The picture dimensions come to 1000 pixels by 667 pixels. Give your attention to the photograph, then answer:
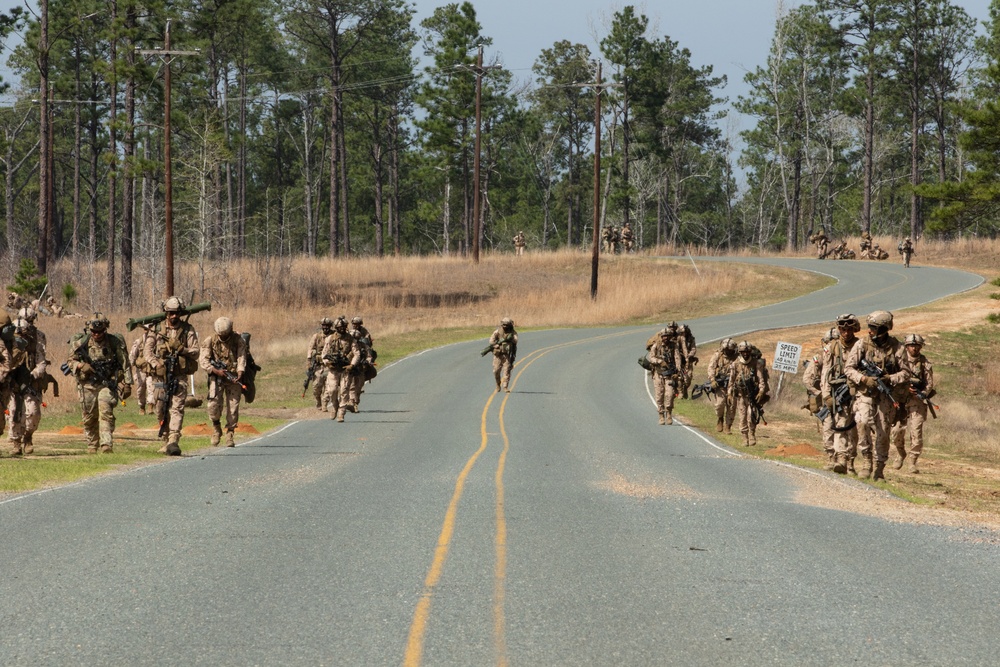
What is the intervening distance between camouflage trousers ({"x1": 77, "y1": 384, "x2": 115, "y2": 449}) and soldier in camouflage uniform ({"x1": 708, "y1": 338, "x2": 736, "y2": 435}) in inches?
424

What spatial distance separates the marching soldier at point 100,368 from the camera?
628 inches

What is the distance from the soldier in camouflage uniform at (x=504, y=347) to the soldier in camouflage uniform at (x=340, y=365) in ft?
19.1

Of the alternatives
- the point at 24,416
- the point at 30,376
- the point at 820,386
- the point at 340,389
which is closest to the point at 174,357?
the point at 30,376

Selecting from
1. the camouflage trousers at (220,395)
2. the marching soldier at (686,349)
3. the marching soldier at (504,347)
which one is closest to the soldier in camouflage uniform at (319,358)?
the camouflage trousers at (220,395)

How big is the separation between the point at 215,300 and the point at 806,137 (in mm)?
49005

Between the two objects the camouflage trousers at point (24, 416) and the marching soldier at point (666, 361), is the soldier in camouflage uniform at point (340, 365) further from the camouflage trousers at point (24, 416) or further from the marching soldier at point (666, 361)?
the camouflage trousers at point (24, 416)

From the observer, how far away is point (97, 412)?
1659 centimetres

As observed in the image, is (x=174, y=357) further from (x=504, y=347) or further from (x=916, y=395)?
(x=504, y=347)

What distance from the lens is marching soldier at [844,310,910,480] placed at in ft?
47.0

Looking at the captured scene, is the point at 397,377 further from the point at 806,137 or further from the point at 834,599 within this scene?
the point at 806,137

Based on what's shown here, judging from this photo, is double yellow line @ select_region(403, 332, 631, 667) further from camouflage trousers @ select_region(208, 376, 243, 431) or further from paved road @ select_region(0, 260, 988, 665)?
camouflage trousers @ select_region(208, 376, 243, 431)

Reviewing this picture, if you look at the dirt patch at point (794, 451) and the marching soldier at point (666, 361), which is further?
the marching soldier at point (666, 361)

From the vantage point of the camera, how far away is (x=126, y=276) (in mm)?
46750

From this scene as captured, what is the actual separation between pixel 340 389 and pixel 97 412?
23.9 ft
